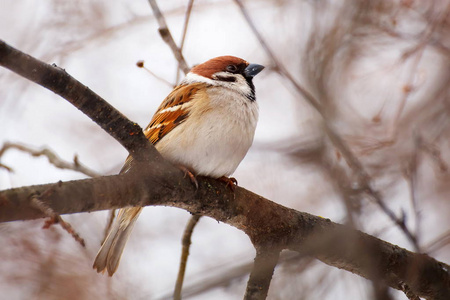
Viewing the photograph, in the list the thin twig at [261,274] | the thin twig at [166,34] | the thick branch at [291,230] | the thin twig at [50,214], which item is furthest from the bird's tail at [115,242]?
the thin twig at [50,214]

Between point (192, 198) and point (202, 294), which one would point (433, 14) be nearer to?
point (192, 198)

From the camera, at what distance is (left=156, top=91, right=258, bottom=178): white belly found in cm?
338

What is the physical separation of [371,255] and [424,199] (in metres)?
1.75

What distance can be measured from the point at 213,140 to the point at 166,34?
39.2 inches

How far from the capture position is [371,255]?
10.5ft

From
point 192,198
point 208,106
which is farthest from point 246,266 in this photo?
point 208,106

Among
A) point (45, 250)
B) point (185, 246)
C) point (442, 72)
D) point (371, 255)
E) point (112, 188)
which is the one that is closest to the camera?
point (112, 188)

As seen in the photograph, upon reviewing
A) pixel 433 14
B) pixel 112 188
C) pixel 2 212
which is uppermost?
pixel 433 14

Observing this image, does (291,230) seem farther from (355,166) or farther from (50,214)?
(50,214)

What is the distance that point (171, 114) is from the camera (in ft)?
12.4

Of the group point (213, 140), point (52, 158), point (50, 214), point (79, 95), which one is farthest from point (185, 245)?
point (50, 214)

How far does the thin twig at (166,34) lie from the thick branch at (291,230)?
1193 millimetres

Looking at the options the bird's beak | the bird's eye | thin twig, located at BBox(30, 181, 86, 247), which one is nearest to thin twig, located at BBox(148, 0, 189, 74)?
the bird's eye

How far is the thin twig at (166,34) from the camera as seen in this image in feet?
12.4
